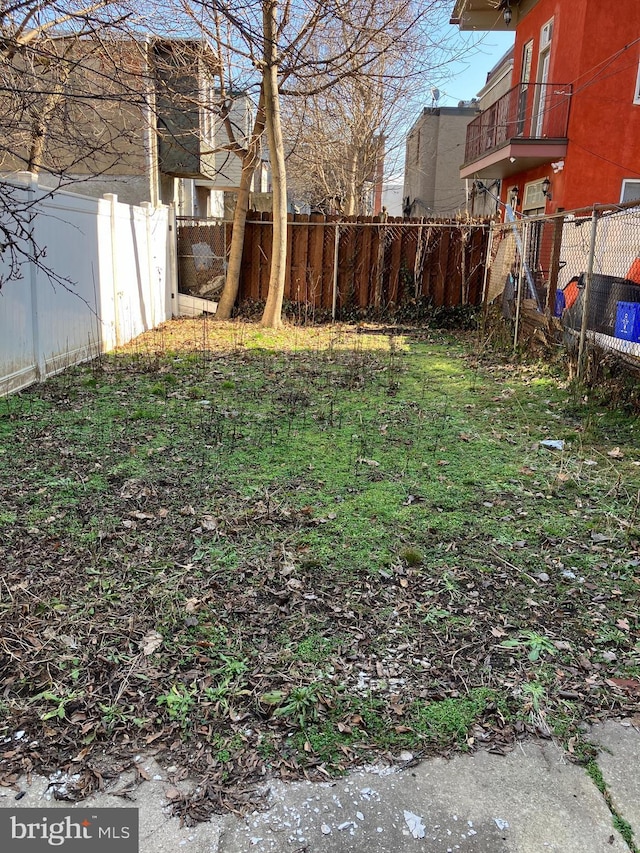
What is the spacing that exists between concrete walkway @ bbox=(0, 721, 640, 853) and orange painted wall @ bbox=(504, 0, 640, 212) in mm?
13443

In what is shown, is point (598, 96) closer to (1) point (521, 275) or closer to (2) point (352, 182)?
(1) point (521, 275)

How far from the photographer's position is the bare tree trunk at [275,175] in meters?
10.9

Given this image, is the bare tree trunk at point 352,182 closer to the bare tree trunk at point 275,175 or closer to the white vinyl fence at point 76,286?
the bare tree trunk at point 275,175

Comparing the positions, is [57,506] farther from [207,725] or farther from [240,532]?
[207,725]

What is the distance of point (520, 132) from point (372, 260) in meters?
5.28

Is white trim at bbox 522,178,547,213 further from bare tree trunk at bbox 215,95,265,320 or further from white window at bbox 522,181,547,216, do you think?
bare tree trunk at bbox 215,95,265,320

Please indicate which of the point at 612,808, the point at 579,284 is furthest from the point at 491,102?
the point at 612,808

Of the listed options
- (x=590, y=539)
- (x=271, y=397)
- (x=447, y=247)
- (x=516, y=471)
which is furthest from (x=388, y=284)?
(x=590, y=539)

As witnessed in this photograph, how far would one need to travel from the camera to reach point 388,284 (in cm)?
1376

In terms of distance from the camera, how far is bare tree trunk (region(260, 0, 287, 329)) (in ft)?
35.6

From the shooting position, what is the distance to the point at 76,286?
828 cm

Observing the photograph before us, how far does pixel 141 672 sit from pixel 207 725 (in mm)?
422

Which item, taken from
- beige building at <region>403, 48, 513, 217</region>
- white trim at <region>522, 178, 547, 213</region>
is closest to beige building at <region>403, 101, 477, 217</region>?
beige building at <region>403, 48, 513, 217</region>

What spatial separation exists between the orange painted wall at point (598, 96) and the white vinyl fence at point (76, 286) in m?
8.82
